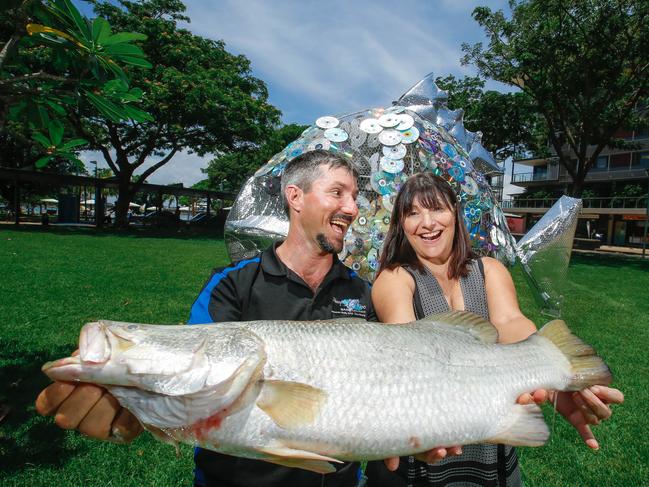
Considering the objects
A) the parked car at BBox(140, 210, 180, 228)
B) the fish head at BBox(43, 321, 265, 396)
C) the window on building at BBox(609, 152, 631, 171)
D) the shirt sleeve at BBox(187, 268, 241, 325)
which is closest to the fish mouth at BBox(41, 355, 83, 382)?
the fish head at BBox(43, 321, 265, 396)

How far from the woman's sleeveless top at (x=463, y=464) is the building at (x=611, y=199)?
46.9 m

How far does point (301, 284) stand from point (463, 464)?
56.2 inches

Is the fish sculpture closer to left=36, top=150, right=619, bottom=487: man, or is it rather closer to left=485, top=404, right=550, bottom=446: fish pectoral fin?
left=36, top=150, right=619, bottom=487: man

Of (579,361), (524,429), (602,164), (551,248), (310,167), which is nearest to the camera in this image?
(524,429)

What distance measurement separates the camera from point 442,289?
2.91 m

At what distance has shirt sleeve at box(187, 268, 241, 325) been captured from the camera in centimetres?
263

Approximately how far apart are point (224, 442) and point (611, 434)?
5374 millimetres

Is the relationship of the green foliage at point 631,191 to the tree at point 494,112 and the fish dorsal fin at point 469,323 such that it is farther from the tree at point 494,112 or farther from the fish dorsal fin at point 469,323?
the fish dorsal fin at point 469,323

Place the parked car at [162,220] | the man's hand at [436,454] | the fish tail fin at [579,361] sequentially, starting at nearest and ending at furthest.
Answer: the man's hand at [436,454] < the fish tail fin at [579,361] < the parked car at [162,220]

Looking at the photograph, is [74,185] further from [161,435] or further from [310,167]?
[161,435]

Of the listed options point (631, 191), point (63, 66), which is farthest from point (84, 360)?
point (631, 191)

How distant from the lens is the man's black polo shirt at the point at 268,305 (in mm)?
2477

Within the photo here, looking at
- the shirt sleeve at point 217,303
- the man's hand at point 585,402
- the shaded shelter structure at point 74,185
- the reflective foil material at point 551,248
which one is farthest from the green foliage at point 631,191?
the shirt sleeve at point 217,303

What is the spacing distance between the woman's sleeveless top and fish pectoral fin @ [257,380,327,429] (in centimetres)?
111
